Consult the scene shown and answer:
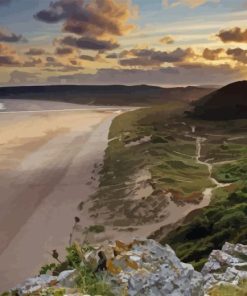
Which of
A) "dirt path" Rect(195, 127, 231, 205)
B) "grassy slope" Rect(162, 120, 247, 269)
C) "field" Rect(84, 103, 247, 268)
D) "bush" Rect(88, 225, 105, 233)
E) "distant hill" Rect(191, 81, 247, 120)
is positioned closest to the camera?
"grassy slope" Rect(162, 120, 247, 269)

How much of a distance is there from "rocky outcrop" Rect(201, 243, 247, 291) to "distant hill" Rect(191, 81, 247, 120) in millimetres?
53748

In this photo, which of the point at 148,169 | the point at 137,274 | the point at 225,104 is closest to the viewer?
the point at 137,274

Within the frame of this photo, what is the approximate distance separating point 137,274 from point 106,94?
76740 millimetres

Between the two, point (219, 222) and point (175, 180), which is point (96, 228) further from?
point (175, 180)

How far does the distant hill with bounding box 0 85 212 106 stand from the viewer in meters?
72.8

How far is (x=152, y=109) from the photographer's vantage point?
74.2 meters

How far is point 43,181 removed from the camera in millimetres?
54219

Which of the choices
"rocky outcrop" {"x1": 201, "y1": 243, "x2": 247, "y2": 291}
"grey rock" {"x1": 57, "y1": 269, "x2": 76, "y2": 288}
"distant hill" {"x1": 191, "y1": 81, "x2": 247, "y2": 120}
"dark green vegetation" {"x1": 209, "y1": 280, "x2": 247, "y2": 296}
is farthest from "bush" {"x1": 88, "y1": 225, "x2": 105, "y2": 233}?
"distant hill" {"x1": 191, "y1": 81, "x2": 247, "y2": 120}

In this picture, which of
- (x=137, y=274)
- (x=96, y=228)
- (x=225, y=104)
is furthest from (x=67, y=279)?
(x=225, y=104)

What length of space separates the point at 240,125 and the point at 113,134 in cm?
1694

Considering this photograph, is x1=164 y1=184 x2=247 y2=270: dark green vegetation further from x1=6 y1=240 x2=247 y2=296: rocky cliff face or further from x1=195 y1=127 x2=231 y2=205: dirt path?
x1=6 y1=240 x2=247 y2=296: rocky cliff face

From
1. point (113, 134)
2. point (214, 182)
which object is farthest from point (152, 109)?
point (214, 182)

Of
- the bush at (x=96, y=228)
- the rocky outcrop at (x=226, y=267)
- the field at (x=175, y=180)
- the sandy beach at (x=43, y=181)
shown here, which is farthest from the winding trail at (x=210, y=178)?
the rocky outcrop at (x=226, y=267)

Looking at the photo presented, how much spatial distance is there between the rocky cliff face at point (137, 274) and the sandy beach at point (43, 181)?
21.7 metres
